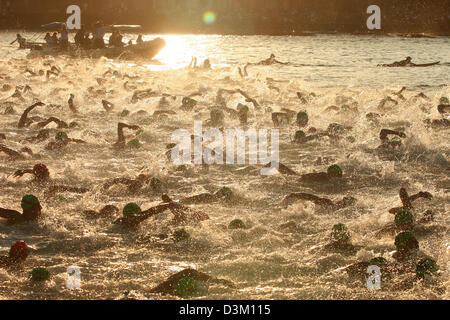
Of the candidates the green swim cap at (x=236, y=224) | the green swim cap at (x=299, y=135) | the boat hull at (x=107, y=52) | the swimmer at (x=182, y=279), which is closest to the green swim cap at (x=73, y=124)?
the green swim cap at (x=299, y=135)

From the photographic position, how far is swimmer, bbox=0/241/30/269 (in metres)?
7.70

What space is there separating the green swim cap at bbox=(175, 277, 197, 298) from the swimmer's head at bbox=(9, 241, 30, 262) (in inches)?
88.5

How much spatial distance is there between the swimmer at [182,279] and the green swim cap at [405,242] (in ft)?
7.98

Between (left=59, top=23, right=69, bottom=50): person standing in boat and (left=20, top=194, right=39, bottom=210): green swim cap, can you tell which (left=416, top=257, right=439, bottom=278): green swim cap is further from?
(left=59, top=23, right=69, bottom=50): person standing in boat

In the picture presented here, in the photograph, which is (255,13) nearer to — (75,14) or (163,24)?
(163,24)

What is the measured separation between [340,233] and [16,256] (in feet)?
14.9

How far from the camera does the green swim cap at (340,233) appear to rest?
8.48 m

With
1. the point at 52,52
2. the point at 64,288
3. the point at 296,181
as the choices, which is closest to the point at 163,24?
the point at 52,52

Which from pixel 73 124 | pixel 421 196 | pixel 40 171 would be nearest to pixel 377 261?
pixel 421 196

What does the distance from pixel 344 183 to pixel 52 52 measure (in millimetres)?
29901

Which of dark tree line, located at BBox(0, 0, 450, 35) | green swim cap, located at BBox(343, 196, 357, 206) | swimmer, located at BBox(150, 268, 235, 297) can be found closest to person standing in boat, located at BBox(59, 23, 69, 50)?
green swim cap, located at BBox(343, 196, 357, 206)

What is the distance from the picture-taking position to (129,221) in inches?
362

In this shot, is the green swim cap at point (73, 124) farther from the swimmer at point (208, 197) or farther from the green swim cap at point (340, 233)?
the green swim cap at point (340, 233)

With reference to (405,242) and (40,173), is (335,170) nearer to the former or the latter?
(405,242)
